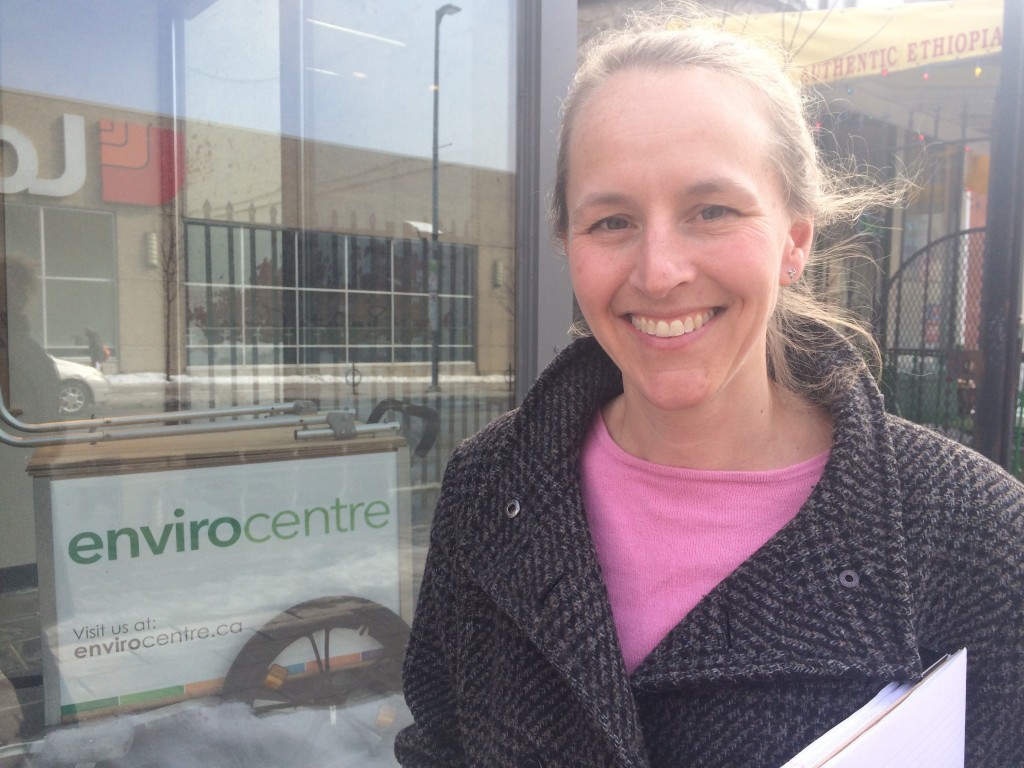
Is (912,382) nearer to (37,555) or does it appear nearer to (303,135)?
(303,135)

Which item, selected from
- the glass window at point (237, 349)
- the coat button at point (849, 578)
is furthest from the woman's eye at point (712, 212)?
the glass window at point (237, 349)

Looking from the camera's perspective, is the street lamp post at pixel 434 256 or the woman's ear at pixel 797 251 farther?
the street lamp post at pixel 434 256

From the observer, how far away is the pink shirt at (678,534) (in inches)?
44.5

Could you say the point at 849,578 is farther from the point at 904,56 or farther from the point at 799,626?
the point at 904,56

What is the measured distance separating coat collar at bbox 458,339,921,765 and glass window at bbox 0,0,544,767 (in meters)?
1.52

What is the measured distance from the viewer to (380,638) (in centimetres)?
280

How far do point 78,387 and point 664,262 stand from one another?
72.3 inches

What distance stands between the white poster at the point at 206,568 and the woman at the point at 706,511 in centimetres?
133

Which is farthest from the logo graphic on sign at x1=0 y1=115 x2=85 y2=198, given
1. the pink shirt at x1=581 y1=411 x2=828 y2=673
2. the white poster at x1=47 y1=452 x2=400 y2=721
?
the pink shirt at x1=581 y1=411 x2=828 y2=673

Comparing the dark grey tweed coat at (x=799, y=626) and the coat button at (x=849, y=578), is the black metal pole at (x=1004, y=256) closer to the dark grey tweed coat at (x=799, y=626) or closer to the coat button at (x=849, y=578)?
the dark grey tweed coat at (x=799, y=626)

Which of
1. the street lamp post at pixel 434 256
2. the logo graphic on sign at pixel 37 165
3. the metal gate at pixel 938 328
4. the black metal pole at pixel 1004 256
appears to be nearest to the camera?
the logo graphic on sign at pixel 37 165

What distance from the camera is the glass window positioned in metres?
2.24

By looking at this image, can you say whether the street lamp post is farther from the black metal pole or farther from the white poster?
the black metal pole

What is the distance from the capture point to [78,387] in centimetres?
230
